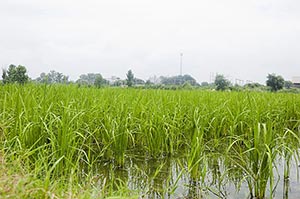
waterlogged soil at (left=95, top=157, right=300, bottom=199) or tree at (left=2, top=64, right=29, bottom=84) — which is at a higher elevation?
tree at (left=2, top=64, right=29, bottom=84)

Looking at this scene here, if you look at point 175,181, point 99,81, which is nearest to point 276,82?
point 99,81

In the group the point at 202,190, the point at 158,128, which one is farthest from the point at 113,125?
the point at 202,190

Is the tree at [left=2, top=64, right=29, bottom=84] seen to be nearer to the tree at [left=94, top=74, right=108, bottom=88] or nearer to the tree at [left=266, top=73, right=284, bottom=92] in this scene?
the tree at [left=94, top=74, right=108, bottom=88]

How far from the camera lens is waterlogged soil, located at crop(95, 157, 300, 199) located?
95.7 inches

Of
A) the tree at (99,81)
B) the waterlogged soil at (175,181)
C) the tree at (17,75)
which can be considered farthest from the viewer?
the tree at (99,81)

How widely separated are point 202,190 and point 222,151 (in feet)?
4.59

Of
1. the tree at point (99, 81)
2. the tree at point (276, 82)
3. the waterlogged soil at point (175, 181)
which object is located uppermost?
the tree at point (276, 82)

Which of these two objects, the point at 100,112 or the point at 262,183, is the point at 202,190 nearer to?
the point at 262,183

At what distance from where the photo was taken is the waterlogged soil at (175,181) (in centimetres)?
243

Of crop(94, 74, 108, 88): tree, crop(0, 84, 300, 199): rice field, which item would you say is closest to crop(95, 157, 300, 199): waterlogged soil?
crop(0, 84, 300, 199): rice field

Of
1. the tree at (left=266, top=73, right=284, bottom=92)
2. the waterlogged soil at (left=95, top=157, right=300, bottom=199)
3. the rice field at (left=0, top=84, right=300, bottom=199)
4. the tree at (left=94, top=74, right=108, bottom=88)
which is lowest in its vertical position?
the waterlogged soil at (left=95, top=157, right=300, bottom=199)

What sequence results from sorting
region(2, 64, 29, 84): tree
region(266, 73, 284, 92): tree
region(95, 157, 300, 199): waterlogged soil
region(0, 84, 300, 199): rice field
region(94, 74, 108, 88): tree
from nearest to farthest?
1. region(0, 84, 300, 199): rice field
2. region(95, 157, 300, 199): waterlogged soil
3. region(2, 64, 29, 84): tree
4. region(94, 74, 108, 88): tree
5. region(266, 73, 284, 92): tree

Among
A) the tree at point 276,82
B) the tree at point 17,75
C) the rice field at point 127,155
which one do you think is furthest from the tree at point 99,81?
the tree at point 276,82

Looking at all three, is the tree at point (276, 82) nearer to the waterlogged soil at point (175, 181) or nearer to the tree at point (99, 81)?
the tree at point (99, 81)
